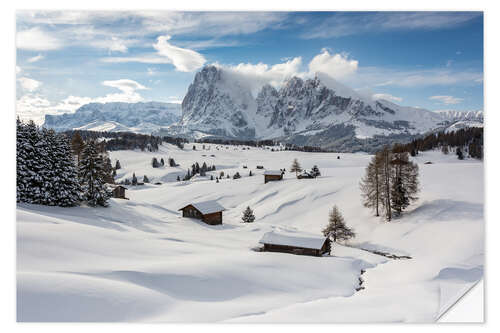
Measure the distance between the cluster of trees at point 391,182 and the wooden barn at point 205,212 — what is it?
14.7 m

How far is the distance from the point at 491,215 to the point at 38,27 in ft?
58.3

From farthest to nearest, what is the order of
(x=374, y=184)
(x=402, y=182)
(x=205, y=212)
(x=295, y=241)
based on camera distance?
(x=205, y=212), (x=374, y=184), (x=402, y=182), (x=295, y=241)

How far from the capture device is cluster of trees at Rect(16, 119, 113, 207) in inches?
527

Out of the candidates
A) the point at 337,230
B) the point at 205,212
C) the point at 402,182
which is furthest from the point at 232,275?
the point at 402,182

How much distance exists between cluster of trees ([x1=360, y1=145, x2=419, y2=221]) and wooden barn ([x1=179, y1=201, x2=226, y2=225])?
1470 centimetres

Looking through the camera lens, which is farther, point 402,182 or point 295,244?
point 402,182

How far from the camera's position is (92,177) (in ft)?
79.0

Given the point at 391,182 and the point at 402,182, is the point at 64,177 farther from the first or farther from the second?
the point at 402,182

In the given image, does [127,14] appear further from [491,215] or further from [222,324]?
[491,215]

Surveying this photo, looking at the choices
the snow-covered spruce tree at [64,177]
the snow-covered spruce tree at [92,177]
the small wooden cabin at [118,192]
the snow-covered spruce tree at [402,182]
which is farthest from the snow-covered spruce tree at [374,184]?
the small wooden cabin at [118,192]

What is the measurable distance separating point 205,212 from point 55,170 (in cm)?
1398

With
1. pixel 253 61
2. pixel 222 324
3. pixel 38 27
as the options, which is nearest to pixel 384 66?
pixel 253 61

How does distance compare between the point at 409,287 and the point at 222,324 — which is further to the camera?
the point at 409,287

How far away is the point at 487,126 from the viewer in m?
10.6
